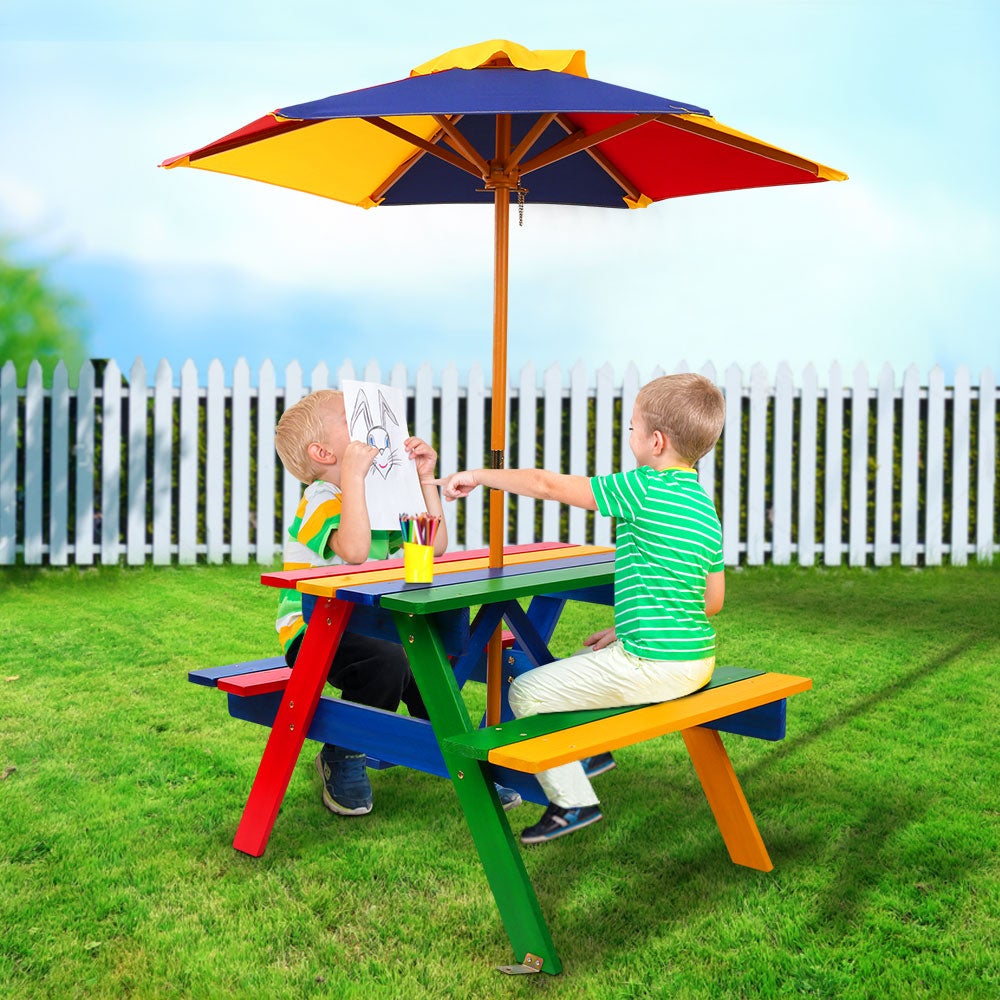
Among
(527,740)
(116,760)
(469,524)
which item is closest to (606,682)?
(527,740)

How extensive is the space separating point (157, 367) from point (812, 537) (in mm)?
6088

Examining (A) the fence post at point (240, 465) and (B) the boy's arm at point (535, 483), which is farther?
(A) the fence post at point (240, 465)

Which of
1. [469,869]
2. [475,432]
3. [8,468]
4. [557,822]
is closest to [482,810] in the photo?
[469,869]

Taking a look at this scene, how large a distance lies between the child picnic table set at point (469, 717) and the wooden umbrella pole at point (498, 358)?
0.27 ft

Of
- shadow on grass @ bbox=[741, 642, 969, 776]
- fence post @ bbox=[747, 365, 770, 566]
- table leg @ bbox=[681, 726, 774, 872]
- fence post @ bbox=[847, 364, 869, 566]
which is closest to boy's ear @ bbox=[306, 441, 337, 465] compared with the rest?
table leg @ bbox=[681, 726, 774, 872]

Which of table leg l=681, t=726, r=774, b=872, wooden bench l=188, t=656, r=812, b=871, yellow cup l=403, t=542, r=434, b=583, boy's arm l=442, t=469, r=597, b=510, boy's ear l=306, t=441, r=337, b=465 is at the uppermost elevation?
boy's ear l=306, t=441, r=337, b=465

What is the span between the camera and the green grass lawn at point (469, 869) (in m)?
2.87

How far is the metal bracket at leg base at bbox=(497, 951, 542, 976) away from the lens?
2.81 metres

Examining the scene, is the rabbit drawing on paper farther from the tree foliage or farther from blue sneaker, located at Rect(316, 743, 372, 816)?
the tree foliage

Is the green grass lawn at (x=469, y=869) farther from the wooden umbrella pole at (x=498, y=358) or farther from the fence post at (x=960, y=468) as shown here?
the fence post at (x=960, y=468)

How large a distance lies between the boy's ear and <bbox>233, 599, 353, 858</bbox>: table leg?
537mm

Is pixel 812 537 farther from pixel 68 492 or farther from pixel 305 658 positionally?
pixel 305 658

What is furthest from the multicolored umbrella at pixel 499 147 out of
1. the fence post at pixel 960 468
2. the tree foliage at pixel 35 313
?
the tree foliage at pixel 35 313

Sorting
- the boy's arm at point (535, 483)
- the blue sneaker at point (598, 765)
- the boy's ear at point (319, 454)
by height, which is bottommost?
the blue sneaker at point (598, 765)
